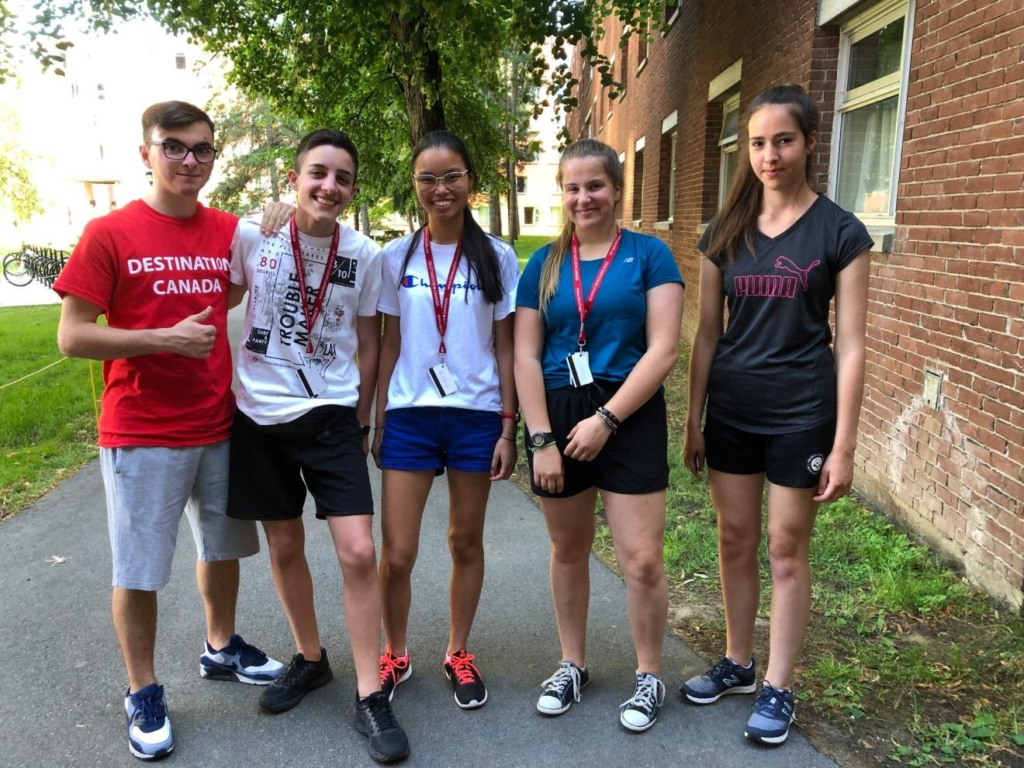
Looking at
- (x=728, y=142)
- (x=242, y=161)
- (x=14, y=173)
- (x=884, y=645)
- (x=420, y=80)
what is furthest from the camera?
(x=242, y=161)

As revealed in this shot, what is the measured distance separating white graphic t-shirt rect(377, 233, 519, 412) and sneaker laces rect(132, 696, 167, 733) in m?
1.27

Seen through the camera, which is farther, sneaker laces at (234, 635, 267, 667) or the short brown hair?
sneaker laces at (234, 635, 267, 667)

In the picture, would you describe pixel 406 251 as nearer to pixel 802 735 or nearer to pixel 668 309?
pixel 668 309

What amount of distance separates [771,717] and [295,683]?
1688 mm

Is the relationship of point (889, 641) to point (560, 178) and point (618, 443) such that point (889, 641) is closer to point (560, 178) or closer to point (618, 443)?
point (618, 443)

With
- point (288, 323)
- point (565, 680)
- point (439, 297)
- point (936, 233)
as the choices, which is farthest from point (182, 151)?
point (936, 233)

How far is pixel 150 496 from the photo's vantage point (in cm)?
254

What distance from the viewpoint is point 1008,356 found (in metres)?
3.45

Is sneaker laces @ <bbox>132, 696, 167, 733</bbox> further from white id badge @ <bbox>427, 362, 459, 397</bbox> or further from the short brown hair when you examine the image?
the short brown hair

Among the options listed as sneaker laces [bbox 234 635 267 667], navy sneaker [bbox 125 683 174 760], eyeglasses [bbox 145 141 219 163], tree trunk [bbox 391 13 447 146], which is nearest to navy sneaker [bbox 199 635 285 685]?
sneaker laces [bbox 234 635 267 667]

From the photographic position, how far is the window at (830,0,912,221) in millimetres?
4816

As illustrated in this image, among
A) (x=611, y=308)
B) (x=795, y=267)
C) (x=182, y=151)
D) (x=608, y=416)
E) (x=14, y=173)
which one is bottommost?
(x=608, y=416)

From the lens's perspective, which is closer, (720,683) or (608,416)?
(608,416)

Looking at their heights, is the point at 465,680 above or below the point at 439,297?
below
